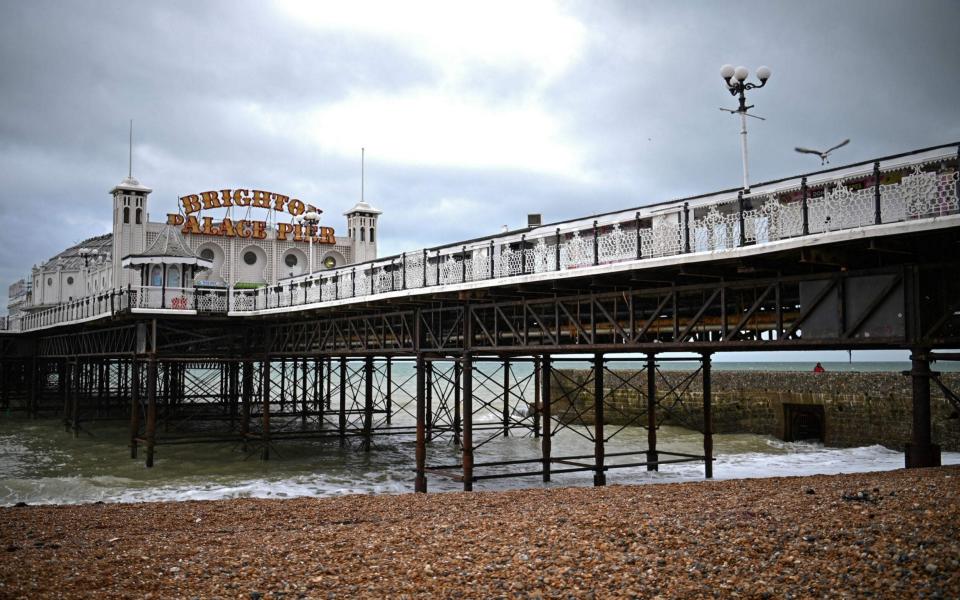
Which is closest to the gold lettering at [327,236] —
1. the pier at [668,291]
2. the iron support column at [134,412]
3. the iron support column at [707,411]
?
the pier at [668,291]

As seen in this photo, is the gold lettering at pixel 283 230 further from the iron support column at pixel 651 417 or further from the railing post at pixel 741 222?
the railing post at pixel 741 222

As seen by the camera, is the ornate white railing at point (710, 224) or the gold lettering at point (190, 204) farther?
the gold lettering at point (190, 204)

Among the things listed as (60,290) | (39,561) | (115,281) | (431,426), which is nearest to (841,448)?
(431,426)

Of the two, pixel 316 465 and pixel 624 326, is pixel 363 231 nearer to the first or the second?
pixel 316 465

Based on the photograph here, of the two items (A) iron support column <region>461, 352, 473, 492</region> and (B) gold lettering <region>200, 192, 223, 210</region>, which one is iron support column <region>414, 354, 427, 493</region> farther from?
(B) gold lettering <region>200, 192, 223, 210</region>

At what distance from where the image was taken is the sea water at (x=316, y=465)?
24047mm

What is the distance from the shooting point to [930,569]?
7.54 metres

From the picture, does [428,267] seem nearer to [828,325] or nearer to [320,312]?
[320,312]

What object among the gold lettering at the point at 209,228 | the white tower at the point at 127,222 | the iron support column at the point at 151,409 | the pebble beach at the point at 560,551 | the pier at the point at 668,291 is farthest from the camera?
the gold lettering at the point at 209,228

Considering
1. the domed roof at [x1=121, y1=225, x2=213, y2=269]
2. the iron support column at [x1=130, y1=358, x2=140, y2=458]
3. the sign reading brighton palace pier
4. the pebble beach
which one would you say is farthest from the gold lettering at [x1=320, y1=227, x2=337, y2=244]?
the pebble beach

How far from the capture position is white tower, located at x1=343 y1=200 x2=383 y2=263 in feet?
157

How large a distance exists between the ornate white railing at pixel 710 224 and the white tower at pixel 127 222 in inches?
832

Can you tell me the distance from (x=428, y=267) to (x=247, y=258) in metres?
27.1

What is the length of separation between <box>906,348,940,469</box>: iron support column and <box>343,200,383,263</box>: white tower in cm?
3748
